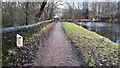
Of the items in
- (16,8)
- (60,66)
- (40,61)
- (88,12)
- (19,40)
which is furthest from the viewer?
(88,12)

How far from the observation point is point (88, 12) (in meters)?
75.9

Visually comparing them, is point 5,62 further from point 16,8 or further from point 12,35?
point 16,8

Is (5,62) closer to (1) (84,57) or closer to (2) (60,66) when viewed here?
(2) (60,66)

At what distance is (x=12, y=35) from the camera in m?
7.38

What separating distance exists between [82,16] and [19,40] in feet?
227

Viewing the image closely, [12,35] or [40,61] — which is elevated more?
[12,35]

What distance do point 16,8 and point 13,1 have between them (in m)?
0.68

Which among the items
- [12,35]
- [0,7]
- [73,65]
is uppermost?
[0,7]

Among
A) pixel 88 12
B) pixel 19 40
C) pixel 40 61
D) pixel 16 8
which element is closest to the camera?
pixel 40 61

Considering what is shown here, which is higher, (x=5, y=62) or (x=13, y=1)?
(x=13, y=1)

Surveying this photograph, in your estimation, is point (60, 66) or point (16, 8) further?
point (16, 8)

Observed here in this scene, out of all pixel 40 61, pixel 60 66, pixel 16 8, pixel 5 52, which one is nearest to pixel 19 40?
pixel 5 52

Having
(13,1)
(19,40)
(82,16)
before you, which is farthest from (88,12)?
(19,40)

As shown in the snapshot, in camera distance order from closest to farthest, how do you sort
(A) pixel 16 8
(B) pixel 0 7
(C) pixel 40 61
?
(C) pixel 40 61
(B) pixel 0 7
(A) pixel 16 8
